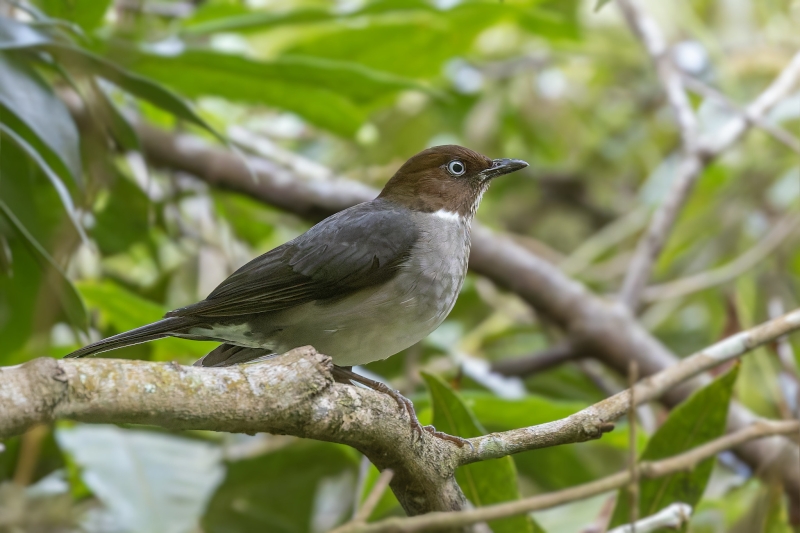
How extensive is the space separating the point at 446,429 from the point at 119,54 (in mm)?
2657

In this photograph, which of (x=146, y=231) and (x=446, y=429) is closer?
(x=446, y=429)

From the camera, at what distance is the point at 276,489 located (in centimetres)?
455

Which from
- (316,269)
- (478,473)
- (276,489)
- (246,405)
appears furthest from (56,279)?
(276,489)

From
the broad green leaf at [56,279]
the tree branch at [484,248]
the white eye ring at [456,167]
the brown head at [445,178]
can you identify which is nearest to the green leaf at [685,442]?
the brown head at [445,178]

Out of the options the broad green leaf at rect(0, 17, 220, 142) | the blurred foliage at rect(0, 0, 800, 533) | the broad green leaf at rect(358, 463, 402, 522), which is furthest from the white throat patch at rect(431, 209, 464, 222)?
the broad green leaf at rect(358, 463, 402, 522)

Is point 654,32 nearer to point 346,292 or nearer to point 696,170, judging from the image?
point 696,170

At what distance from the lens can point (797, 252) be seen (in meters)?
6.52

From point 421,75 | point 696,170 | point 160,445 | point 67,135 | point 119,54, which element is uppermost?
point 421,75

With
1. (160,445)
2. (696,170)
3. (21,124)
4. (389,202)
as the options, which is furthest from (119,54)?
(696,170)

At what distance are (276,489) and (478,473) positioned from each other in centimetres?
164

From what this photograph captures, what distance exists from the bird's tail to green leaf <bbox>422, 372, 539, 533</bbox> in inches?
37.3

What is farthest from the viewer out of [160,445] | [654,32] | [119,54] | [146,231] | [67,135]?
[654,32]

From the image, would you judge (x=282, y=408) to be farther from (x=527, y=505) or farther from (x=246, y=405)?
(x=527, y=505)

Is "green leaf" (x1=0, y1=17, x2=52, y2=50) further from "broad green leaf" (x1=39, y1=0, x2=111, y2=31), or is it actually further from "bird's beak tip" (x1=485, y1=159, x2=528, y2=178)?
"bird's beak tip" (x1=485, y1=159, x2=528, y2=178)
